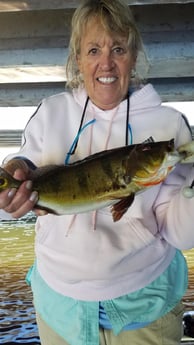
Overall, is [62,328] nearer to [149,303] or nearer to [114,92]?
[149,303]

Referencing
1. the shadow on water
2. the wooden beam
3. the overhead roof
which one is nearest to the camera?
the wooden beam

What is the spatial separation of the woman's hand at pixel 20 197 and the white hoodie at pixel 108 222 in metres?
0.31

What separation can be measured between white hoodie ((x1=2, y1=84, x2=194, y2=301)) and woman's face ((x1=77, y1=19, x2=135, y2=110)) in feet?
0.29

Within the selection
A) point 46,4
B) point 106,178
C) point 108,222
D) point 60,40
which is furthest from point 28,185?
point 60,40

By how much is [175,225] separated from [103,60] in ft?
2.14

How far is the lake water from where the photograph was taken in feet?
19.0

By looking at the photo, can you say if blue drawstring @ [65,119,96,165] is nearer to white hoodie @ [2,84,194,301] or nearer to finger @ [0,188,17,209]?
white hoodie @ [2,84,194,301]

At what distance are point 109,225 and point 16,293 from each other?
5061 millimetres

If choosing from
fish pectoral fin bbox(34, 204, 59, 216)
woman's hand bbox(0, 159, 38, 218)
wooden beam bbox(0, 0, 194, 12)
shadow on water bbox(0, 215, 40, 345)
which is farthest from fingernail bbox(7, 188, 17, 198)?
shadow on water bbox(0, 215, 40, 345)

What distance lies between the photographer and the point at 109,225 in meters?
2.09

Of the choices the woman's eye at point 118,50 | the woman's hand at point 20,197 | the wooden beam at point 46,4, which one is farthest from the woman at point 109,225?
the wooden beam at point 46,4

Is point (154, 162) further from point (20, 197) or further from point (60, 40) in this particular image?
point (60, 40)

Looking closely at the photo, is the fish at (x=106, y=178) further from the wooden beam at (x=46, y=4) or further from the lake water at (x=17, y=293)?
the lake water at (x=17, y=293)

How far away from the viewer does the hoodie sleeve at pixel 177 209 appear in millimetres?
2053
